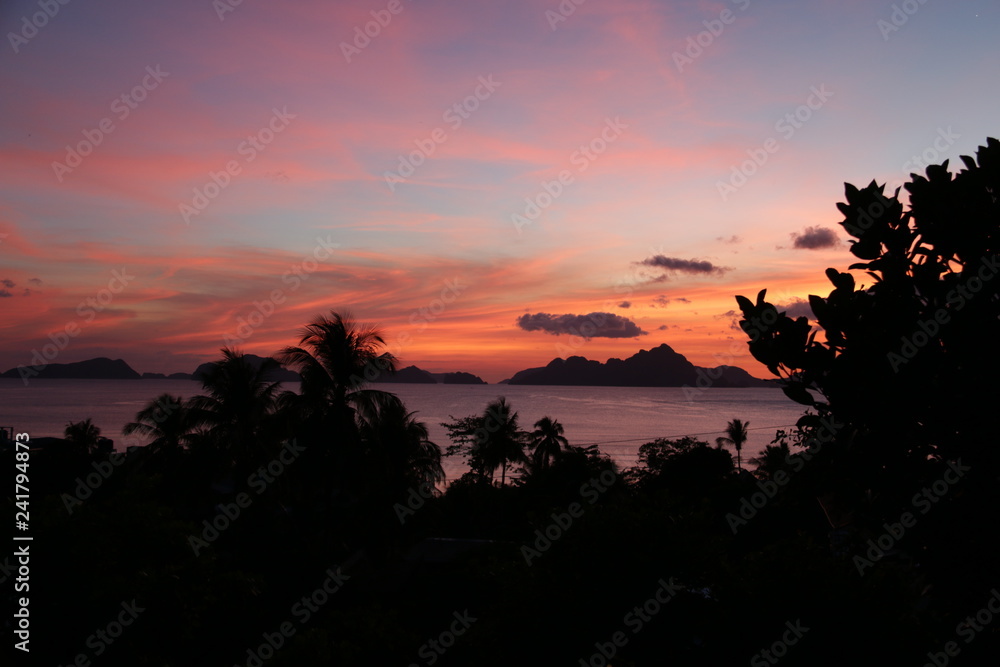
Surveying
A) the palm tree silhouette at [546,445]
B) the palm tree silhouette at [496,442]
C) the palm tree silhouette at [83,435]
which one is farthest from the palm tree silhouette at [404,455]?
the palm tree silhouette at [83,435]

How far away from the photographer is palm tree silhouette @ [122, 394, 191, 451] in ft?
79.7

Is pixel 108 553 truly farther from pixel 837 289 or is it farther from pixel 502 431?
pixel 502 431

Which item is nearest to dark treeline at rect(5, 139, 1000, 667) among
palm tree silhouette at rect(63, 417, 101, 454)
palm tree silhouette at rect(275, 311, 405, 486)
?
palm tree silhouette at rect(275, 311, 405, 486)

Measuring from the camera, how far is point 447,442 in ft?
487

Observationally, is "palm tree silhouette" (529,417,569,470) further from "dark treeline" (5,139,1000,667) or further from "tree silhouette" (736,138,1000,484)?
"tree silhouette" (736,138,1000,484)

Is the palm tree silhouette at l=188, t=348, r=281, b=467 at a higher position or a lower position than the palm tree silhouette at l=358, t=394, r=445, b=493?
higher

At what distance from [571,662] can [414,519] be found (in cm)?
2206

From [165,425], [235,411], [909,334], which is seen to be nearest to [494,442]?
[165,425]

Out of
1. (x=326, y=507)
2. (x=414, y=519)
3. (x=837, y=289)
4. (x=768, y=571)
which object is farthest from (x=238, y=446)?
(x=837, y=289)

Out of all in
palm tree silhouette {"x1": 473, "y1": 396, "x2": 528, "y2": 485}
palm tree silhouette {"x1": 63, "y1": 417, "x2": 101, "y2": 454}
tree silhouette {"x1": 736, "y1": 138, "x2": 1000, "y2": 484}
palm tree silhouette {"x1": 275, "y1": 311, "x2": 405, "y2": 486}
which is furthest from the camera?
palm tree silhouette {"x1": 63, "y1": 417, "x2": 101, "y2": 454}

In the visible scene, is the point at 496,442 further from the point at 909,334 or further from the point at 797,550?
the point at 909,334

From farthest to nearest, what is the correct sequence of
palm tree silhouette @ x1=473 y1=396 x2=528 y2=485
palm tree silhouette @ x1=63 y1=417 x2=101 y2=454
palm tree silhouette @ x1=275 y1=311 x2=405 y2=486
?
palm tree silhouette @ x1=63 y1=417 x2=101 y2=454
palm tree silhouette @ x1=473 y1=396 x2=528 y2=485
palm tree silhouette @ x1=275 y1=311 x2=405 y2=486

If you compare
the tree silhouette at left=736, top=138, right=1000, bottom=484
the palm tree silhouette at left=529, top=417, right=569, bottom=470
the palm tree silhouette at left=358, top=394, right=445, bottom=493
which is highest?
the tree silhouette at left=736, top=138, right=1000, bottom=484

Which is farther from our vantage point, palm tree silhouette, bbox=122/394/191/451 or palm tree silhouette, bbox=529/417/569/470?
palm tree silhouette, bbox=529/417/569/470
